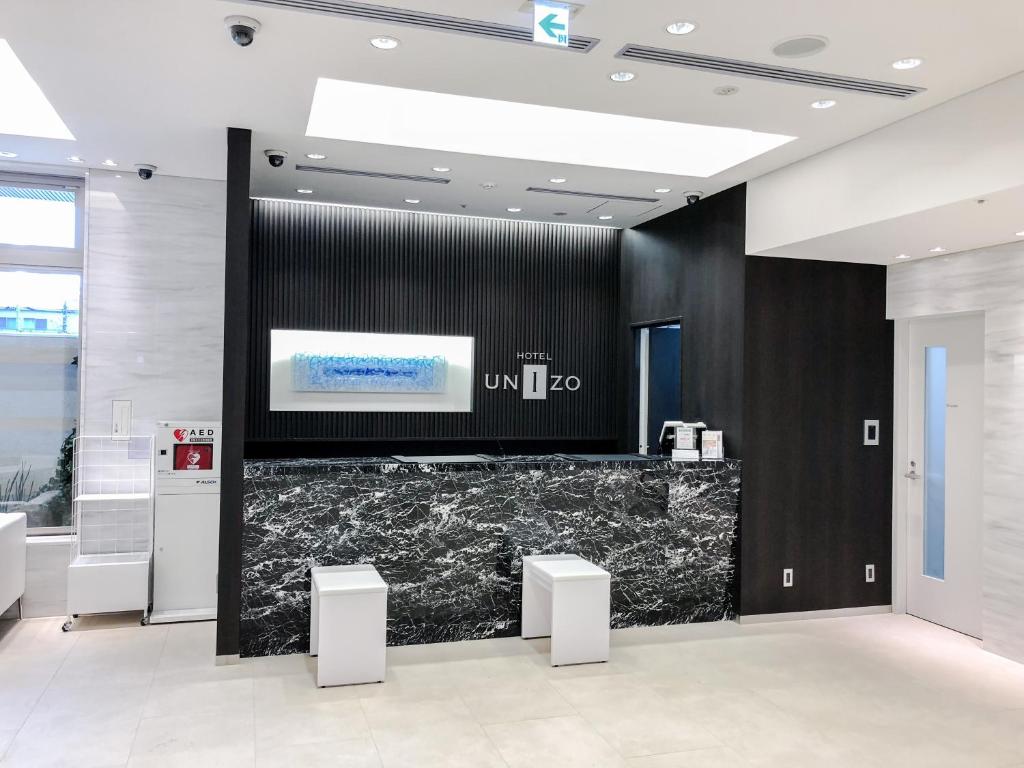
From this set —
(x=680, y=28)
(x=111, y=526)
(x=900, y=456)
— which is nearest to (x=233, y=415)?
(x=111, y=526)

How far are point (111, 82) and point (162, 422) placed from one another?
2.61 meters

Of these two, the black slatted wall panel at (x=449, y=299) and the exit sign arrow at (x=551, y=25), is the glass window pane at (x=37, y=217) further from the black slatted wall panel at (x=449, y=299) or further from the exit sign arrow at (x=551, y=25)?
the exit sign arrow at (x=551, y=25)

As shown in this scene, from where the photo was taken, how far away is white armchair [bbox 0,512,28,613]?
554 cm

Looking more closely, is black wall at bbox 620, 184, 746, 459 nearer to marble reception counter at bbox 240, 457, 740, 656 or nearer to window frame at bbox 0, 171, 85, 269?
marble reception counter at bbox 240, 457, 740, 656

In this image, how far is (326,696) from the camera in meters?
4.66

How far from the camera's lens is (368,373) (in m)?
7.54

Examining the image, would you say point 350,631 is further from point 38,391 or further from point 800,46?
point 800,46

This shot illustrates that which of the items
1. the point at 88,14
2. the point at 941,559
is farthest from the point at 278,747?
the point at 941,559

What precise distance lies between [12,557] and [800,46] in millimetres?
5798

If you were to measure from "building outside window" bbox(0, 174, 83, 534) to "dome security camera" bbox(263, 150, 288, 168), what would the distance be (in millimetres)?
1886

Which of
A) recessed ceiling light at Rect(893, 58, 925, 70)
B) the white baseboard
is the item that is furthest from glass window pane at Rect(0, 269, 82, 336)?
recessed ceiling light at Rect(893, 58, 925, 70)

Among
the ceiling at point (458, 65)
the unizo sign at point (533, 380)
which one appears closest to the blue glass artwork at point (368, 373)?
the unizo sign at point (533, 380)

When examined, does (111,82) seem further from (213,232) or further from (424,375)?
(424,375)

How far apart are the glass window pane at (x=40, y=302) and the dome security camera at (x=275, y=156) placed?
2.03m
